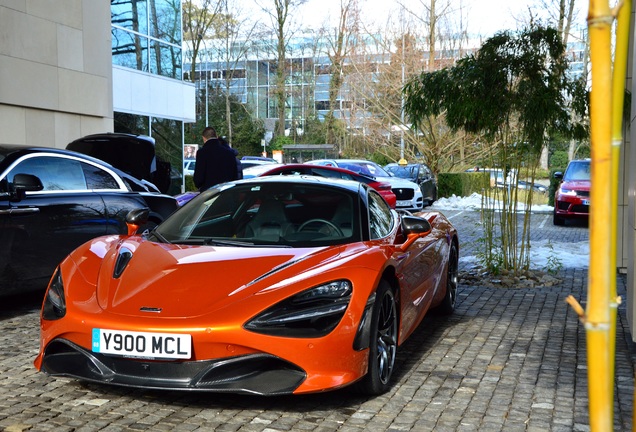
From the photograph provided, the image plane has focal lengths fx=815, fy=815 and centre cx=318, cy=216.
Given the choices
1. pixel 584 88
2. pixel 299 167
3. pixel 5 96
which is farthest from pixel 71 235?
pixel 299 167

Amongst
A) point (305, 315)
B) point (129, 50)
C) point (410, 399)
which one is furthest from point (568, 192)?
point (305, 315)

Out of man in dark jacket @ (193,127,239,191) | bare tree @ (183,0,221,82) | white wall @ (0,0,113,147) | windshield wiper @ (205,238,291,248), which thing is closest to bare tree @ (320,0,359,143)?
bare tree @ (183,0,221,82)

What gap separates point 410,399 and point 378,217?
4.70 ft

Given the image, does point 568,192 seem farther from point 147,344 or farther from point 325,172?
point 147,344

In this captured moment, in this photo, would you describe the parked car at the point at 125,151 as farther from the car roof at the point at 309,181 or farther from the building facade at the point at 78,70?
the building facade at the point at 78,70

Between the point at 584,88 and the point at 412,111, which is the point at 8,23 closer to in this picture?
the point at 412,111

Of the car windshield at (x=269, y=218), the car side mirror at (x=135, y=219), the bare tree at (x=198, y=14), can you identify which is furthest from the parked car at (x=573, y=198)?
the bare tree at (x=198, y=14)

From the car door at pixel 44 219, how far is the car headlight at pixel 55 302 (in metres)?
2.21

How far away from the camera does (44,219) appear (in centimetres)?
711

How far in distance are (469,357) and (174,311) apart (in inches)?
97.7

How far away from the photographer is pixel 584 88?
9438mm

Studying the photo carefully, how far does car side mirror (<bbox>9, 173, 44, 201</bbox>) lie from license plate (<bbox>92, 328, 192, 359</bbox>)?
2.94m

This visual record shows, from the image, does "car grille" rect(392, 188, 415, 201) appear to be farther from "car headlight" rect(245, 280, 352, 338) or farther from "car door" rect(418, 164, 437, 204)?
"car headlight" rect(245, 280, 352, 338)

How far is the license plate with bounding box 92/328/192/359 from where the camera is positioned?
402cm
